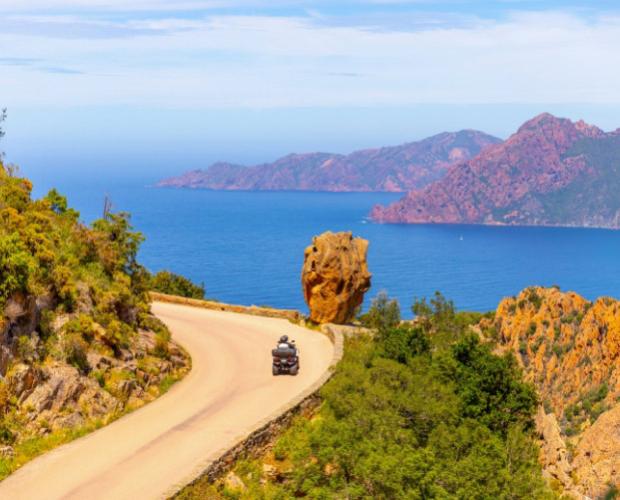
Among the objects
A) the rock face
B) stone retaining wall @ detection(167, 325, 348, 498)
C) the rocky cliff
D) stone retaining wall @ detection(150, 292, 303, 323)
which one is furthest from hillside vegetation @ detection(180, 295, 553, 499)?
the rocky cliff

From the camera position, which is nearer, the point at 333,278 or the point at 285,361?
the point at 285,361

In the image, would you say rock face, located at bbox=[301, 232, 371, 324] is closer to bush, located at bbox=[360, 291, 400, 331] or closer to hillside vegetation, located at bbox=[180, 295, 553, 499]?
bush, located at bbox=[360, 291, 400, 331]

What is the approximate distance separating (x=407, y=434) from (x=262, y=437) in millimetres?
4080

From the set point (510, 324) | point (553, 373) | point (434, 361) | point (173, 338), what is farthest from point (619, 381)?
point (173, 338)

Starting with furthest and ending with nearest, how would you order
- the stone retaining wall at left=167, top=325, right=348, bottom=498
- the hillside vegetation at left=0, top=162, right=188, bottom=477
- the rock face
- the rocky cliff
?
the rocky cliff → the rock face → the hillside vegetation at left=0, top=162, right=188, bottom=477 → the stone retaining wall at left=167, top=325, right=348, bottom=498

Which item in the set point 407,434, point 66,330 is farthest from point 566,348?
point 66,330

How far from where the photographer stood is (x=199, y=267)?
644 ft

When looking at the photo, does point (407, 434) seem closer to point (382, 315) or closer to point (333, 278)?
point (333, 278)

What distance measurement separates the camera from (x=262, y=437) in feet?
71.2

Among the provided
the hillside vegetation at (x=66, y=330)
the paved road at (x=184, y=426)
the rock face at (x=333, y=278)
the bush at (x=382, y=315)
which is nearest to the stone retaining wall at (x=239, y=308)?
the rock face at (x=333, y=278)

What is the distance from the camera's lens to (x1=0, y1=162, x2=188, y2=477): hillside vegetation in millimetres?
21766

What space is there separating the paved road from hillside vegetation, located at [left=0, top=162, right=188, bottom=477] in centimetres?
81

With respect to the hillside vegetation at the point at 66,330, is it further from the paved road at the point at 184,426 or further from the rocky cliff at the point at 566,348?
the rocky cliff at the point at 566,348

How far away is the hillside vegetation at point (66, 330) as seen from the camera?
21766mm
